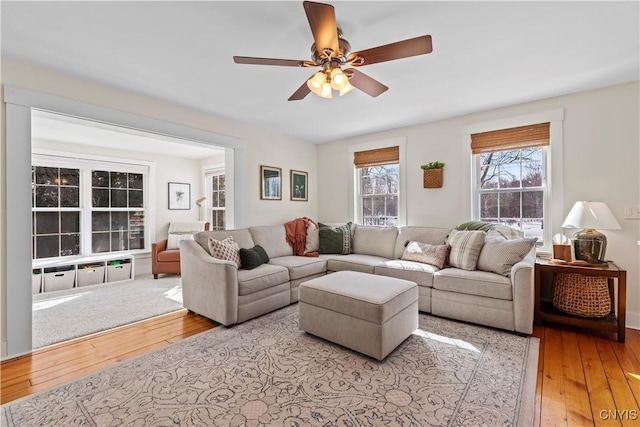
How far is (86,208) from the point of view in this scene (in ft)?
16.3

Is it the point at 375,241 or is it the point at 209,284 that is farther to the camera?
the point at 375,241

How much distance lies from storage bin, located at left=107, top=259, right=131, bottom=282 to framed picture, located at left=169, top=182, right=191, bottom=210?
144cm

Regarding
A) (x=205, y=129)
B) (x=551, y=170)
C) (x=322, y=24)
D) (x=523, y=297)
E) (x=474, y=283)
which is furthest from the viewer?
(x=205, y=129)

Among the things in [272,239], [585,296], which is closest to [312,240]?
[272,239]

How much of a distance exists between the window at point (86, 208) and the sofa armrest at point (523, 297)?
5952mm

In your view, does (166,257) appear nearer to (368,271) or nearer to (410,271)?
(368,271)

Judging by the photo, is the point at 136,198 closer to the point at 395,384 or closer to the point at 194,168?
the point at 194,168

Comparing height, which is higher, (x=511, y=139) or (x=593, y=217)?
(x=511, y=139)

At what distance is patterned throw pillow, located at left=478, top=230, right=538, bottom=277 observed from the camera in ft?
9.12

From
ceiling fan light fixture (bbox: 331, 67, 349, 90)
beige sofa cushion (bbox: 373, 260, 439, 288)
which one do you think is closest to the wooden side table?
beige sofa cushion (bbox: 373, 260, 439, 288)

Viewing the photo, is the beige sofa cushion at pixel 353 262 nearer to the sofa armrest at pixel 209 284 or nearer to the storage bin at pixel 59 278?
the sofa armrest at pixel 209 284

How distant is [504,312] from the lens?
263 centimetres

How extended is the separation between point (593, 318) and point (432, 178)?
7.09 feet

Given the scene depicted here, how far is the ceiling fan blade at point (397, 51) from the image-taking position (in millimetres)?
1575
